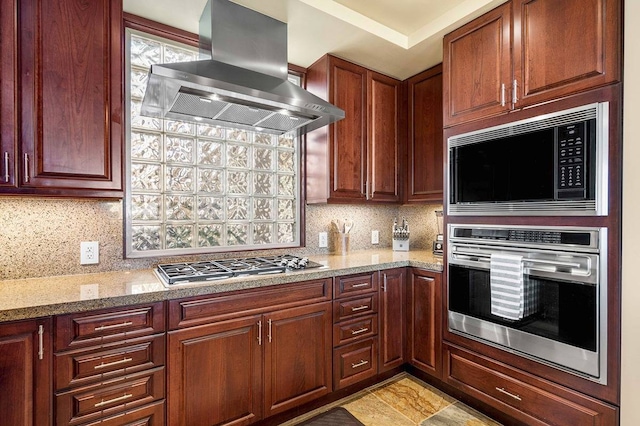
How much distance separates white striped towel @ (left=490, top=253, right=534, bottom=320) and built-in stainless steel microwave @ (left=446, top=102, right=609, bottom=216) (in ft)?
0.91

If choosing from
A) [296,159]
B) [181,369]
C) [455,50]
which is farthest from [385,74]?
[181,369]

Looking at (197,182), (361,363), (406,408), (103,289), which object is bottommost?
(406,408)

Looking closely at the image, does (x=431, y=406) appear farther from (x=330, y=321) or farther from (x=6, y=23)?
(x=6, y=23)

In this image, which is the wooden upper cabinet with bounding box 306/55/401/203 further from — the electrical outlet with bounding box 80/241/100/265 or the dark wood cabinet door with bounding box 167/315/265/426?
the electrical outlet with bounding box 80/241/100/265

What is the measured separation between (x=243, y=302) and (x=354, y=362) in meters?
0.96

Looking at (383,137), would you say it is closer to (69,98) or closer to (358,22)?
(358,22)

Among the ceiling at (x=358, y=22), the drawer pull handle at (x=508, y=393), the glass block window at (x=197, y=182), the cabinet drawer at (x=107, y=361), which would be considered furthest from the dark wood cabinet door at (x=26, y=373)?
the drawer pull handle at (x=508, y=393)

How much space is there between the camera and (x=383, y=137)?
2789 mm

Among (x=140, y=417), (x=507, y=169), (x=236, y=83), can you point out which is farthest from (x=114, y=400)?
(x=507, y=169)

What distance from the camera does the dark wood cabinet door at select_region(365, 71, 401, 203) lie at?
2.72 m

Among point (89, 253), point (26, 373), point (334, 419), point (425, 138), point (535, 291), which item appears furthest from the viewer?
point (425, 138)

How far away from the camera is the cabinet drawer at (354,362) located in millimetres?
2158

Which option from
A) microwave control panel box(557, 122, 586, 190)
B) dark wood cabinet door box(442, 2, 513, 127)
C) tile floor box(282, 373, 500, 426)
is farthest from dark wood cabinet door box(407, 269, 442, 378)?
dark wood cabinet door box(442, 2, 513, 127)

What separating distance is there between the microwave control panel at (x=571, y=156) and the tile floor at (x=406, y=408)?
1487 millimetres
